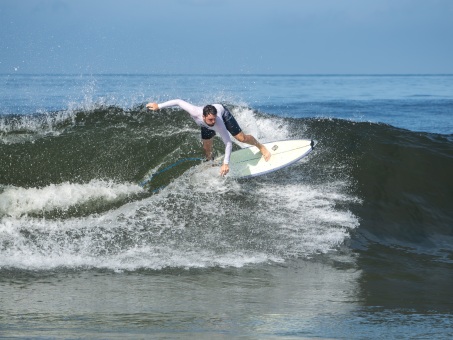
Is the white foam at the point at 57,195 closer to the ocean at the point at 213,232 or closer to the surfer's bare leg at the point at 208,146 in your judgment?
the ocean at the point at 213,232

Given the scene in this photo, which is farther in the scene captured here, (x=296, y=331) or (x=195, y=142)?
(x=195, y=142)

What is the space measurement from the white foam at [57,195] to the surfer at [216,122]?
1.78 metres

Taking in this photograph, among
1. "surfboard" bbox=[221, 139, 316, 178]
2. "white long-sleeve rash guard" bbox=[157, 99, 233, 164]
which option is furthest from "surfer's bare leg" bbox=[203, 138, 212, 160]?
"white long-sleeve rash guard" bbox=[157, 99, 233, 164]

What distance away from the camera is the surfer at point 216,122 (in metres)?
9.33

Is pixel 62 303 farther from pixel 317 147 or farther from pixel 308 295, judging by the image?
pixel 317 147

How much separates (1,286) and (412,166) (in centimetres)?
856

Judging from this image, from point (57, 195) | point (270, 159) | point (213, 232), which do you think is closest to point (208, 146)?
point (270, 159)

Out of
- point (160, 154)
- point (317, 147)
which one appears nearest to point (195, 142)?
point (160, 154)

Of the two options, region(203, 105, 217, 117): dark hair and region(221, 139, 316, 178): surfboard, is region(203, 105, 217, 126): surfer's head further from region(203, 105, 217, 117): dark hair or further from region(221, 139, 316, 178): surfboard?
region(221, 139, 316, 178): surfboard

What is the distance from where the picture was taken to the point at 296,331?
195 inches

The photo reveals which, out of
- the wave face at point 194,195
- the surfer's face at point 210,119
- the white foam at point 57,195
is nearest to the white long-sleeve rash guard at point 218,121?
the surfer's face at point 210,119

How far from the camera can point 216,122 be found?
9656 millimetres

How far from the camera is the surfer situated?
9.33 metres

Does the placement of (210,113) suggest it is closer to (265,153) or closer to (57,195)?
(265,153)
